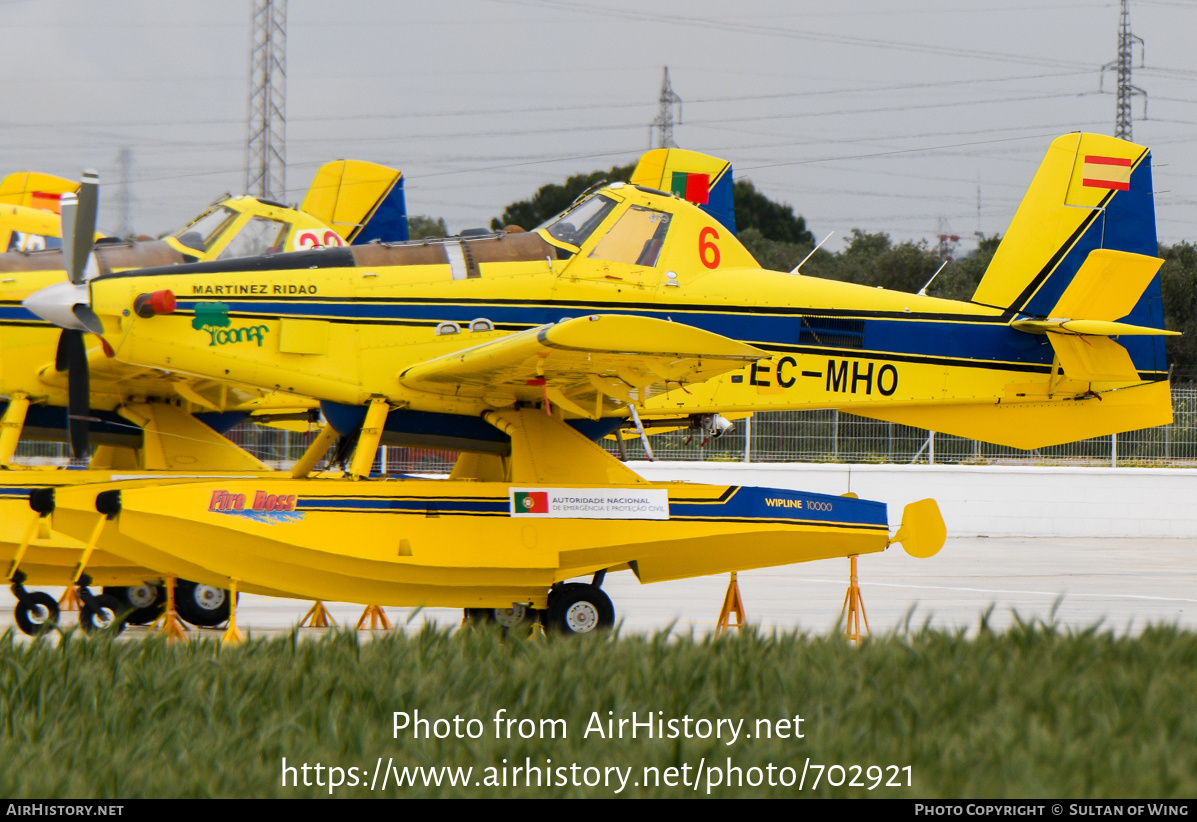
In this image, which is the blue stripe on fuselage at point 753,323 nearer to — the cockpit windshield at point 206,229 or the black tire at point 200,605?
the cockpit windshield at point 206,229

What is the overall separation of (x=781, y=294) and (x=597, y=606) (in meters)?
2.84

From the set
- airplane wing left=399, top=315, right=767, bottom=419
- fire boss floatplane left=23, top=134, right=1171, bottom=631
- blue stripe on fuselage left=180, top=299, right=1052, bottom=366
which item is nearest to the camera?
airplane wing left=399, top=315, right=767, bottom=419

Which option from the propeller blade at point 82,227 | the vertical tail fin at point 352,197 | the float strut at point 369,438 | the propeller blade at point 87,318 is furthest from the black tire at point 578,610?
the vertical tail fin at point 352,197

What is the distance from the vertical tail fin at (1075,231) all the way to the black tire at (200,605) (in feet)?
23.4

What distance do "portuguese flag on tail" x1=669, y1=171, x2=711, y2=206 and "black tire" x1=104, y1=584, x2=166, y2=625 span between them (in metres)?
6.65

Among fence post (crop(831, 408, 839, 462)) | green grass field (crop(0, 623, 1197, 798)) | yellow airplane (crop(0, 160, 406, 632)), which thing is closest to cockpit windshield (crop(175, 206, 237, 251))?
yellow airplane (crop(0, 160, 406, 632))

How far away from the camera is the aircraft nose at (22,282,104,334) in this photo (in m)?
7.98

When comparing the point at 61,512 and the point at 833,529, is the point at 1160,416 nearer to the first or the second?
the point at 833,529

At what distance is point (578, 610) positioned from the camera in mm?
8672

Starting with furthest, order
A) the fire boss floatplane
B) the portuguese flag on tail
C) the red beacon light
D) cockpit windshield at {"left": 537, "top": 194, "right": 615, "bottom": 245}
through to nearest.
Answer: the portuguese flag on tail
cockpit windshield at {"left": 537, "top": 194, "right": 615, "bottom": 245}
the red beacon light
the fire boss floatplane

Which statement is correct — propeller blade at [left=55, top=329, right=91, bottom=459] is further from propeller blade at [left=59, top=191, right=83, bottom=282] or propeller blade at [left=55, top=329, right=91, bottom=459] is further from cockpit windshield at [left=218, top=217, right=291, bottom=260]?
cockpit windshield at [left=218, top=217, right=291, bottom=260]

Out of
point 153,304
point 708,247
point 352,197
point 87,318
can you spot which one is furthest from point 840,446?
point 87,318

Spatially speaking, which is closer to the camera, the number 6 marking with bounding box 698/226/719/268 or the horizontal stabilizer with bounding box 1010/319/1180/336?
the number 6 marking with bounding box 698/226/719/268

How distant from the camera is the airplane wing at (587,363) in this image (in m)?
7.00
